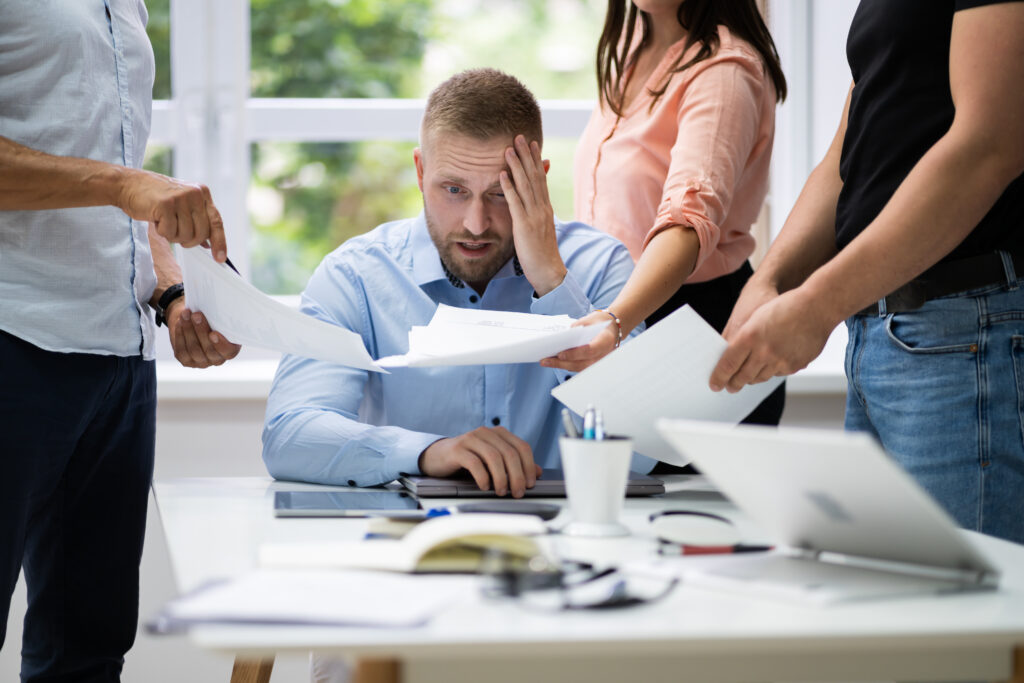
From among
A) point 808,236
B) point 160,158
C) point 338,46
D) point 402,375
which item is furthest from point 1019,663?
point 338,46

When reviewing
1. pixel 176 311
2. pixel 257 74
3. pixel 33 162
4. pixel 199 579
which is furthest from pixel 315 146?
pixel 199 579

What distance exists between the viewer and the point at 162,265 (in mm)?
1784

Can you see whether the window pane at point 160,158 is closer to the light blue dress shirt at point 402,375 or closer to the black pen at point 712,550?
the light blue dress shirt at point 402,375

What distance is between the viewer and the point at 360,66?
12.7 feet

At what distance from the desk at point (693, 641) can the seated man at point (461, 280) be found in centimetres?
77

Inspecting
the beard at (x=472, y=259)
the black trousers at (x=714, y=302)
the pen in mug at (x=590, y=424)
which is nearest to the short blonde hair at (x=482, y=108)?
the beard at (x=472, y=259)

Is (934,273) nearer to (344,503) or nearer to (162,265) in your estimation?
(344,503)

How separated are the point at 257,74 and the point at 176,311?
6.67ft

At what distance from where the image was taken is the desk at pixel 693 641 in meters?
0.68

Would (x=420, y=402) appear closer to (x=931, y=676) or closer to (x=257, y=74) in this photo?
(x=931, y=676)

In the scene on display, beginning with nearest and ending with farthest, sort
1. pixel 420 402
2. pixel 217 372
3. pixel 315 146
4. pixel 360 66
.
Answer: pixel 420 402, pixel 217 372, pixel 315 146, pixel 360 66

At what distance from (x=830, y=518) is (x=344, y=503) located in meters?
0.60

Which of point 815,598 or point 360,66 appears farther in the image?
point 360,66

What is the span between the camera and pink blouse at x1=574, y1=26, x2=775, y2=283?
1710 mm
